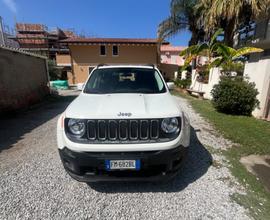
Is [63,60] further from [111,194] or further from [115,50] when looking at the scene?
[111,194]

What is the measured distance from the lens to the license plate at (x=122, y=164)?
8.02 ft

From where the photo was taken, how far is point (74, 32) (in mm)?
47188

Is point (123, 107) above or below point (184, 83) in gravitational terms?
above

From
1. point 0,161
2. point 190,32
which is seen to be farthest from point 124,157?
point 190,32

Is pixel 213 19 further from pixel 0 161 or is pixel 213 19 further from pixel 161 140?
pixel 0 161

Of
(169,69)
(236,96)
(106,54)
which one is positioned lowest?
(236,96)

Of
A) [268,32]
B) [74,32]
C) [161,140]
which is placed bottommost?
[161,140]

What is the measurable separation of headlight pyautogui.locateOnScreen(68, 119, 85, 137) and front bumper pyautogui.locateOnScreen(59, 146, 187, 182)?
27cm

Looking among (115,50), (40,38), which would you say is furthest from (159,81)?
(40,38)

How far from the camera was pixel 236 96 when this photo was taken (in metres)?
7.43

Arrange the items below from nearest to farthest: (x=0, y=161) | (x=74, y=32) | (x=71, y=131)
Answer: (x=71, y=131) → (x=0, y=161) → (x=74, y=32)

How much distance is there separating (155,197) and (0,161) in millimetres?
3353

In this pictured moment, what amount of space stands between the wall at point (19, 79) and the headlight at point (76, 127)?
6550 mm

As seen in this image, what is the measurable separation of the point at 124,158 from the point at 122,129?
1.32 feet
